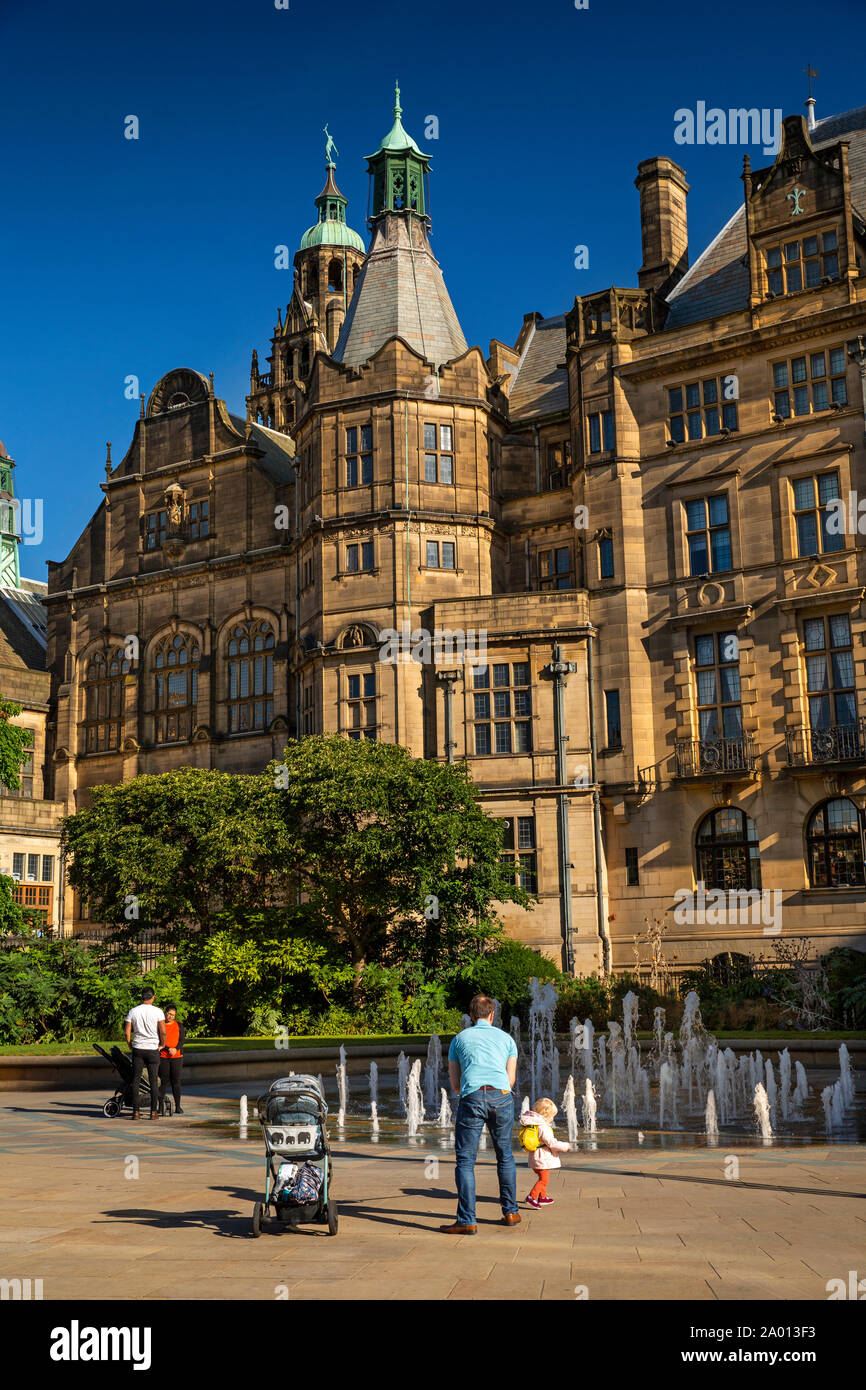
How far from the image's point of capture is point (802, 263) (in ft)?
135

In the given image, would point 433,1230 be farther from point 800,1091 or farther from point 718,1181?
point 800,1091

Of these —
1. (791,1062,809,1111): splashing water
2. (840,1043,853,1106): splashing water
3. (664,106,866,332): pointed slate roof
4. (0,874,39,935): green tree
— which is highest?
(664,106,866,332): pointed slate roof

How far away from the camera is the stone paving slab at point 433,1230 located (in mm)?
8492

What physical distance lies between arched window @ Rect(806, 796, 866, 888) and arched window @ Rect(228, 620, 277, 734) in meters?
20.6

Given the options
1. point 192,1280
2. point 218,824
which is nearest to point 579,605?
point 218,824

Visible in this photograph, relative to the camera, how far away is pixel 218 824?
36.1m

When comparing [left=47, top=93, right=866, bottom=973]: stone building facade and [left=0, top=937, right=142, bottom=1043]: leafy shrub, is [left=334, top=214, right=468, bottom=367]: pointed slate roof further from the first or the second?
[left=0, top=937, right=142, bottom=1043]: leafy shrub

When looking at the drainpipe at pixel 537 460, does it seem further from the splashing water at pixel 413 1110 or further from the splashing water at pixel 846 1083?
the splashing water at pixel 413 1110

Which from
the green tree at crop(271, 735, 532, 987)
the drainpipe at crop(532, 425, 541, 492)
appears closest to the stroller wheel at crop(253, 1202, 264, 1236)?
the green tree at crop(271, 735, 532, 987)

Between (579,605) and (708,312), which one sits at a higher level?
(708,312)

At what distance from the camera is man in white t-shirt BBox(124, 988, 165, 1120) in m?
19.5

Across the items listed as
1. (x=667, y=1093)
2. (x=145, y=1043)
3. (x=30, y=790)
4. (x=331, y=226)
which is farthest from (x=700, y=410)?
(x=331, y=226)
